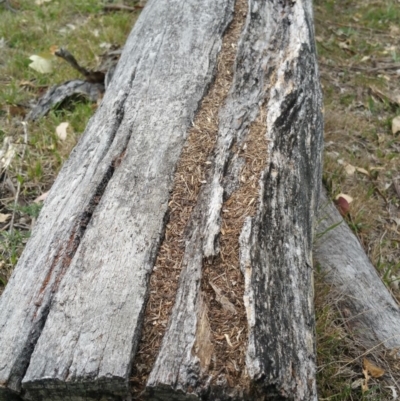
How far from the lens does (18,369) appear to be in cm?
157

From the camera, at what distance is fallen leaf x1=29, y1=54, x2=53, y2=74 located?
4066mm

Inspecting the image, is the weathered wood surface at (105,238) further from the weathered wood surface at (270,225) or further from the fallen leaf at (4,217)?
the fallen leaf at (4,217)

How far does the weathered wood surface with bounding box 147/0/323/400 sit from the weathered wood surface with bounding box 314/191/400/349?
1.38 feet

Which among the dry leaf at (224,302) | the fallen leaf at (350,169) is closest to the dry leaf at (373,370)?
the dry leaf at (224,302)

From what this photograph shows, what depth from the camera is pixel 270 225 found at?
1.91 m

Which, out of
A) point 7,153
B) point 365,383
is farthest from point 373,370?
point 7,153

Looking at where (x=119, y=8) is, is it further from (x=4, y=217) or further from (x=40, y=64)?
(x=4, y=217)

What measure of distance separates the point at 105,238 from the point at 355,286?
1403 mm

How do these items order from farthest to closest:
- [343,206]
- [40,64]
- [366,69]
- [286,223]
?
1. [366,69]
2. [40,64]
3. [343,206]
4. [286,223]

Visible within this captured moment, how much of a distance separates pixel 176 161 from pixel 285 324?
0.90m

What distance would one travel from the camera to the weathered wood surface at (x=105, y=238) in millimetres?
1539

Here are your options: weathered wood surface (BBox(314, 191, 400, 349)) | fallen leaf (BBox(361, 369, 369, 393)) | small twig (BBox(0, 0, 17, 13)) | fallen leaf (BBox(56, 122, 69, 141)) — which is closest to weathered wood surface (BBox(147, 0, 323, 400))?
weathered wood surface (BBox(314, 191, 400, 349))

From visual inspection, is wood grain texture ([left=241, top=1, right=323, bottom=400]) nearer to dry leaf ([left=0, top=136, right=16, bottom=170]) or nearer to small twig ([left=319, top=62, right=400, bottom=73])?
small twig ([left=319, top=62, right=400, bottom=73])

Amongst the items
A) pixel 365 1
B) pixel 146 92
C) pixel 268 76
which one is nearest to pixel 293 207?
pixel 268 76
